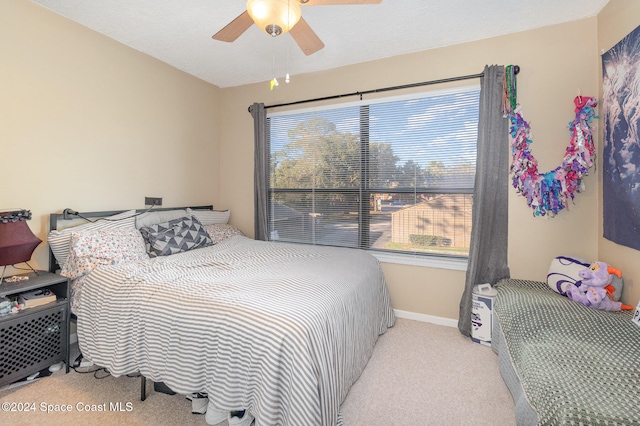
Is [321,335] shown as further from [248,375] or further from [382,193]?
[382,193]

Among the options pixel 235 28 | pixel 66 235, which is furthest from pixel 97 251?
pixel 235 28

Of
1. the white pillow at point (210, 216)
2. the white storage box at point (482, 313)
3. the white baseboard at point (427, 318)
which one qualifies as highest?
the white pillow at point (210, 216)

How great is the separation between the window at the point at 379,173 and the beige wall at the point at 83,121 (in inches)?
46.6

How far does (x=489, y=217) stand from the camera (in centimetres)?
259

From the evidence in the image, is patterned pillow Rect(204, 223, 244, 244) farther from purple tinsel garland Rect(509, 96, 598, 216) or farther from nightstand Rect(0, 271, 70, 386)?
purple tinsel garland Rect(509, 96, 598, 216)

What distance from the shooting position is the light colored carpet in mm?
1626

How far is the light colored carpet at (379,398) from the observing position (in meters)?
1.63

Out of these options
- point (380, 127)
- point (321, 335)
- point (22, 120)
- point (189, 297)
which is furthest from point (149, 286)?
point (380, 127)

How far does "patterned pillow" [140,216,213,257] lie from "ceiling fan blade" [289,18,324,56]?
1978 mm

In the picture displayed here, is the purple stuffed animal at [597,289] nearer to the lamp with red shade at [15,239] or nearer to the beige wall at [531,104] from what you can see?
the beige wall at [531,104]

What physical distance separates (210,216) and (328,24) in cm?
243

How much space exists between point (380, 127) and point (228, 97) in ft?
7.09

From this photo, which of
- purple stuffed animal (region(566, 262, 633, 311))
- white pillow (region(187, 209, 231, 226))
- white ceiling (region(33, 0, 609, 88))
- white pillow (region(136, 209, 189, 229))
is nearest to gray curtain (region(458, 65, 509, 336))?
white ceiling (region(33, 0, 609, 88))

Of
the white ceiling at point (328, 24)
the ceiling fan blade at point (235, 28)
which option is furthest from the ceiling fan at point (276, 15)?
the white ceiling at point (328, 24)
